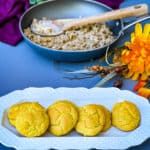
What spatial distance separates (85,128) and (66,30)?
1.36 feet

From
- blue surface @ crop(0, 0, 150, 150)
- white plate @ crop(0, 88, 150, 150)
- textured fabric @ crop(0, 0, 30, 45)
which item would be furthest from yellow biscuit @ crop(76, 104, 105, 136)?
textured fabric @ crop(0, 0, 30, 45)

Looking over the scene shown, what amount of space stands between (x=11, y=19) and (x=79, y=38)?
0.84ft

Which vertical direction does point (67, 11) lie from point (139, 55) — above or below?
above

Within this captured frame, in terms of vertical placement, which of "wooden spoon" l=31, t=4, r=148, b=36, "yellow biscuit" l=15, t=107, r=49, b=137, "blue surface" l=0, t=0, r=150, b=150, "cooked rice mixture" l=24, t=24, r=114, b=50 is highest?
"wooden spoon" l=31, t=4, r=148, b=36

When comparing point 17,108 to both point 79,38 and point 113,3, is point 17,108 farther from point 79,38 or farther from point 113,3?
point 113,3

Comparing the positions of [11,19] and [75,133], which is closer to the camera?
[75,133]

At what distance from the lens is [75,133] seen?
2.45 feet

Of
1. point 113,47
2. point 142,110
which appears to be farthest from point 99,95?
point 113,47

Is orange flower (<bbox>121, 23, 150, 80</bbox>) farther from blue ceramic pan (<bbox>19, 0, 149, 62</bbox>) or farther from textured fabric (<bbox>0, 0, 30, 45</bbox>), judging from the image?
Answer: textured fabric (<bbox>0, 0, 30, 45</bbox>)

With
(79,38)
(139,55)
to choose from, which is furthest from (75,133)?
(79,38)

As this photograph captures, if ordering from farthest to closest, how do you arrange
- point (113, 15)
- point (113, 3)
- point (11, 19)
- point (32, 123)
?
point (113, 3) < point (11, 19) < point (113, 15) < point (32, 123)

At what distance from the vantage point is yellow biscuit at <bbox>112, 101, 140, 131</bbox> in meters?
0.74

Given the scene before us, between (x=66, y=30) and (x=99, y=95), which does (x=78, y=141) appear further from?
(x=66, y=30)

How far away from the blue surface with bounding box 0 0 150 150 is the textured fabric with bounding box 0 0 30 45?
0.11 ft
